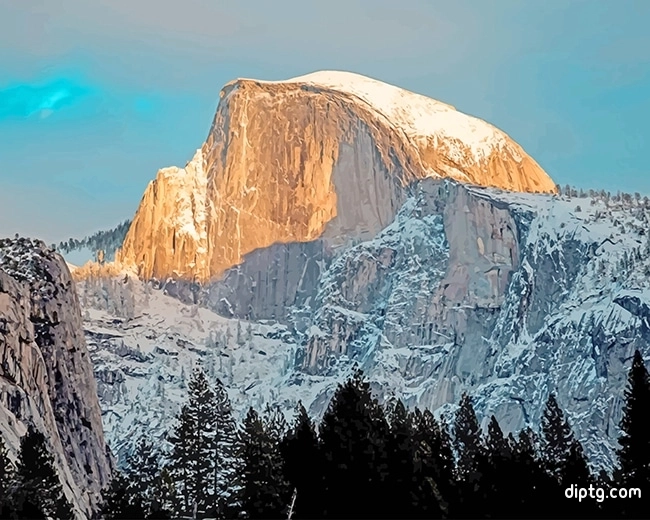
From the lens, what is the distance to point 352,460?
187ft

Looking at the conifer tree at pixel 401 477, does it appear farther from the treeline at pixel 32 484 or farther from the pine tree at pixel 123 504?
the treeline at pixel 32 484

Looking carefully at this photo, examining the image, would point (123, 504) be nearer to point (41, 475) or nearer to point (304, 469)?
point (304, 469)

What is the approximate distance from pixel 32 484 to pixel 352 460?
14.1 metres

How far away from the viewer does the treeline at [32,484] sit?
172 feet

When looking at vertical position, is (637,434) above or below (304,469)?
above

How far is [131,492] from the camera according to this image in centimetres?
6106

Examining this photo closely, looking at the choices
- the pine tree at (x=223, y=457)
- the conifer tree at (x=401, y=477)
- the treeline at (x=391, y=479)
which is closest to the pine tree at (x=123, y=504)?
the treeline at (x=391, y=479)

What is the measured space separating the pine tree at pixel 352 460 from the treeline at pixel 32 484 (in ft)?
39.5

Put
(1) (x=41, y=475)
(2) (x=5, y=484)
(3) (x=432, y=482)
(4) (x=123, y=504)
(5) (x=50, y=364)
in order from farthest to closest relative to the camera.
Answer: (5) (x=50, y=364) < (1) (x=41, y=475) < (4) (x=123, y=504) < (2) (x=5, y=484) < (3) (x=432, y=482)

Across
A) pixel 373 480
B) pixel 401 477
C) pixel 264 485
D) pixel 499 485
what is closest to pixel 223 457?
pixel 264 485

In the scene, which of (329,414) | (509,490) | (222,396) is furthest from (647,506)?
(222,396)

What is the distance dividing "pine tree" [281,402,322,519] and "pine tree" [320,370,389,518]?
0.69 metres

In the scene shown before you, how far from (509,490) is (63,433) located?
237 feet

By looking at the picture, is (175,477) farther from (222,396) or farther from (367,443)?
(367,443)
